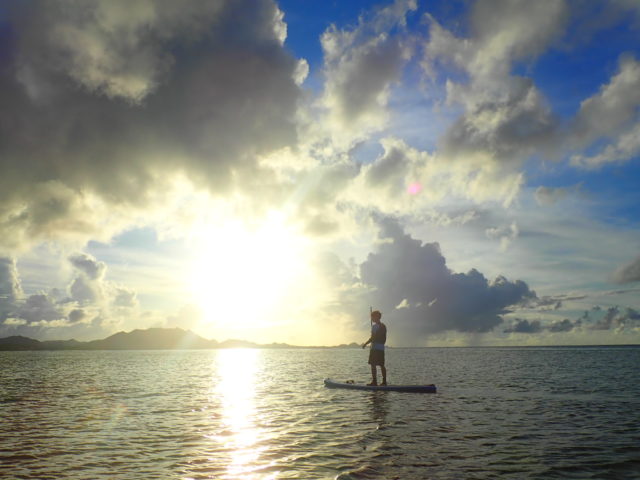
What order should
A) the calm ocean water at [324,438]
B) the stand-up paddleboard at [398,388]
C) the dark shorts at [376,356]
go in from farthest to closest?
the dark shorts at [376,356], the stand-up paddleboard at [398,388], the calm ocean water at [324,438]

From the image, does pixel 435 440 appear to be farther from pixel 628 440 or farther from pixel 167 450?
pixel 167 450

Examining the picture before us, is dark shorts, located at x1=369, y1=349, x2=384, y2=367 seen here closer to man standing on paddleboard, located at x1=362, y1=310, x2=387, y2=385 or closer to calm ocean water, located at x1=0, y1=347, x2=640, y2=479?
man standing on paddleboard, located at x1=362, y1=310, x2=387, y2=385

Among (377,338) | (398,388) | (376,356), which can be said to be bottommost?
(398,388)

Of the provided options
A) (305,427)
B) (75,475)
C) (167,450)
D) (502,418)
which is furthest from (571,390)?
(75,475)

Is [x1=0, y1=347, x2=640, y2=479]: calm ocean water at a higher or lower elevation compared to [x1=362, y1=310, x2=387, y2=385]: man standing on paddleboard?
lower

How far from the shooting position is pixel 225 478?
1178cm

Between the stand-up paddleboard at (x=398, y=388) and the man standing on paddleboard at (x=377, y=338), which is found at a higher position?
the man standing on paddleboard at (x=377, y=338)

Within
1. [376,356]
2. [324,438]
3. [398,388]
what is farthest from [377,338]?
[324,438]

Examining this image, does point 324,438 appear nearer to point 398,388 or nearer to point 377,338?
point 377,338

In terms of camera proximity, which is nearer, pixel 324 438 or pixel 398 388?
pixel 324 438


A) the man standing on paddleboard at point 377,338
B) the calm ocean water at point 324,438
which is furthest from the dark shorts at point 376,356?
the calm ocean water at point 324,438

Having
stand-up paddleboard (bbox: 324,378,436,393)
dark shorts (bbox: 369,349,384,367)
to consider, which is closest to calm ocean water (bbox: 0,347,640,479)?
stand-up paddleboard (bbox: 324,378,436,393)

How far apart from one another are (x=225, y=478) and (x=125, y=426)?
10.6 meters

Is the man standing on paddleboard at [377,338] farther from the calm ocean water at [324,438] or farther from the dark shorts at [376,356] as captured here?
the calm ocean water at [324,438]
